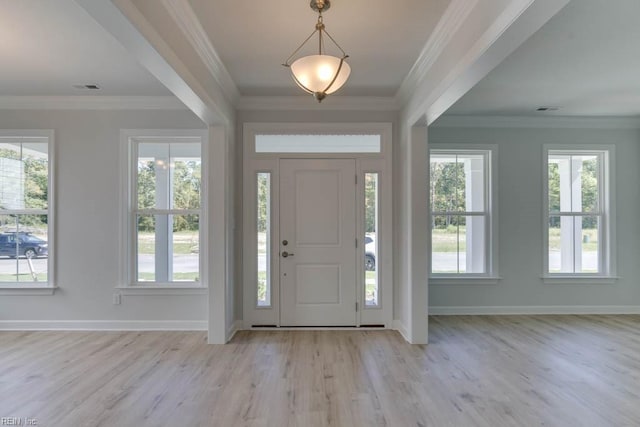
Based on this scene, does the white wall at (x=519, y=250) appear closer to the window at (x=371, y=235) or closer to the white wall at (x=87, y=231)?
the window at (x=371, y=235)

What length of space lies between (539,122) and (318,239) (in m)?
3.38

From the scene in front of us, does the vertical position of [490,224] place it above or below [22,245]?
above

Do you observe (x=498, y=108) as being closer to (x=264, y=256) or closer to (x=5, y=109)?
(x=264, y=256)

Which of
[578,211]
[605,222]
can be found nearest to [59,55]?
[578,211]

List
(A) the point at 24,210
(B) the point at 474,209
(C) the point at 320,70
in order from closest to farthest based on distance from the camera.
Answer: (C) the point at 320,70
(A) the point at 24,210
(B) the point at 474,209

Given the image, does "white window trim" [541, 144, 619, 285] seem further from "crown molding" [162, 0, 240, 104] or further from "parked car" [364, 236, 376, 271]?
"crown molding" [162, 0, 240, 104]

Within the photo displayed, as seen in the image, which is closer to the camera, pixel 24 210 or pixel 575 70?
pixel 575 70

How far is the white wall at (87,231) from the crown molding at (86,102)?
7cm

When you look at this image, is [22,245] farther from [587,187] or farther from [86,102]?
[587,187]

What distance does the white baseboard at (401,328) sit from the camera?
12.4ft

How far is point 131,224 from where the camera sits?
4.13 meters

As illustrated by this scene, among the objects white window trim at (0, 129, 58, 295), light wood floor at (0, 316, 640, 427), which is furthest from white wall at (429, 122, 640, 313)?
white window trim at (0, 129, 58, 295)

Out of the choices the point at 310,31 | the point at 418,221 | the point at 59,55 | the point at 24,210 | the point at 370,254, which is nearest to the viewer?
the point at 310,31

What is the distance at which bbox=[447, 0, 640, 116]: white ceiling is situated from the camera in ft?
8.13
